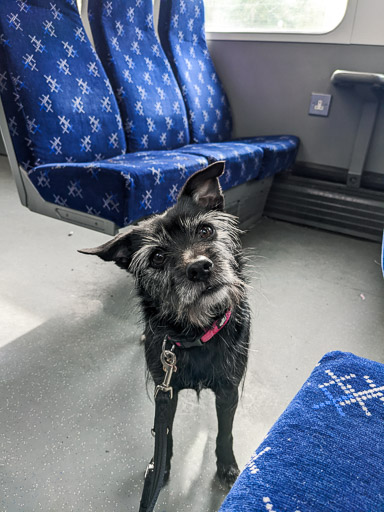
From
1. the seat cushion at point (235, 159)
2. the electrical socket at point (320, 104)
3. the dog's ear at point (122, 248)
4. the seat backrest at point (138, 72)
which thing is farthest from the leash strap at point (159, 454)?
the electrical socket at point (320, 104)

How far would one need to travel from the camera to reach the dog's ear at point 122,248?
1.00m

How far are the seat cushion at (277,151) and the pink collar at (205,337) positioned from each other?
2.27m

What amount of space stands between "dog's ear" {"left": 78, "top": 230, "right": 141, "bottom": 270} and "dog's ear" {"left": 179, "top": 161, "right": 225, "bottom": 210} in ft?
0.66

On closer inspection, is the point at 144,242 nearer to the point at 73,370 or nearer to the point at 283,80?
the point at 73,370

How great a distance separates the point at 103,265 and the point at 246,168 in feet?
4.19

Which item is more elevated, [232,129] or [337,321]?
[232,129]

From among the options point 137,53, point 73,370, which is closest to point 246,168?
Result: point 137,53

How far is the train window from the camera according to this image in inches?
128

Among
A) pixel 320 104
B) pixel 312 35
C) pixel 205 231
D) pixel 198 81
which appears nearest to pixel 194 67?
pixel 198 81

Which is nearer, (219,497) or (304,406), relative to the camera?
(304,406)

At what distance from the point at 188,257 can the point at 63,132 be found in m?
1.42

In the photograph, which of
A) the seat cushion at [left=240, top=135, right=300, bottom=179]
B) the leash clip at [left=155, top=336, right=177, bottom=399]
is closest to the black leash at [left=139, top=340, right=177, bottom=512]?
the leash clip at [left=155, top=336, right=177, bottom=399]

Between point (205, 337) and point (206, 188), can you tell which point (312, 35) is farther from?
point (205, 337)

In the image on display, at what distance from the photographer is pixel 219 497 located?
1146 millimetres
